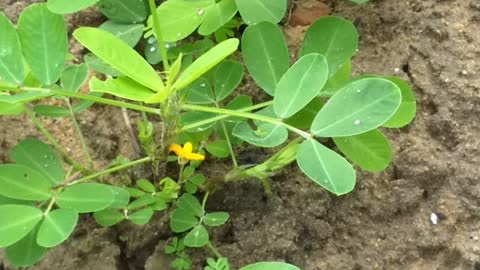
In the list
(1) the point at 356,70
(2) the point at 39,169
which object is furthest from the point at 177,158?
(1) the point at 356,70

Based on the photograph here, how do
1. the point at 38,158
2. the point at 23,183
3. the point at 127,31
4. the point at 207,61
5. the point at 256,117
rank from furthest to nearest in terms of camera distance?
the point at 127,31
the point at 38,158
the point at 23,183
the point at 256,117
the point at 207,61

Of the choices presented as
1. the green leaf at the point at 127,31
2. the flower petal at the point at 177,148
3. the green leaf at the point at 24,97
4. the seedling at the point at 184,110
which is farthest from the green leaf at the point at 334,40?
the green leaf at the point at 24,97

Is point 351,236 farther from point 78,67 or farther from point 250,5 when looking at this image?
point 78,67

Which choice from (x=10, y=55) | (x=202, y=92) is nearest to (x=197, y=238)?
Result: (x=202, y=92)

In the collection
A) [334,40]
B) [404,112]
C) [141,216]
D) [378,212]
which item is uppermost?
[334,40]

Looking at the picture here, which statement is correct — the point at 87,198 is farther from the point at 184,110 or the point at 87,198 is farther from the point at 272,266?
the point at 272,266

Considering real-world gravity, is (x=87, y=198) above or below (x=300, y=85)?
below
